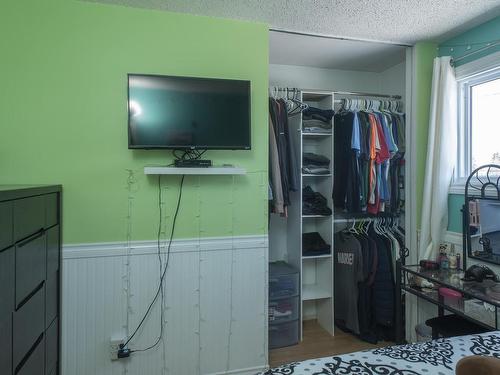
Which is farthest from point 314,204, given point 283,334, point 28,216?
point 28,216

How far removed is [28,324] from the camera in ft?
4.54

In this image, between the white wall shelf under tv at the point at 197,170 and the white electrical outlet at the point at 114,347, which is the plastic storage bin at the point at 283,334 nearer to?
the white electrical outlet at the point at 114,347

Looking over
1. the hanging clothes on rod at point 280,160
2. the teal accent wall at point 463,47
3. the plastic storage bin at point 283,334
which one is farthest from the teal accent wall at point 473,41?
the plastic storage bin at point 283,334

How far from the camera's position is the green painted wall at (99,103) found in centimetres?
179

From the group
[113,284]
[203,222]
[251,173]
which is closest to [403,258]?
[251,173]

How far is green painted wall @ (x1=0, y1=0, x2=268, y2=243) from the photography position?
5.88 ft

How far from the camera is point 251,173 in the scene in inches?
83.5

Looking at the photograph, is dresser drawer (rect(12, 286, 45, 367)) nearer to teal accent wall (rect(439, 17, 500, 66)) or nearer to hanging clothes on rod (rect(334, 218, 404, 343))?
hanging clothes on rod (rect(334, 218, 404, 343))

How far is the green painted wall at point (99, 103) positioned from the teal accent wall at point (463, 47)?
1.54 m

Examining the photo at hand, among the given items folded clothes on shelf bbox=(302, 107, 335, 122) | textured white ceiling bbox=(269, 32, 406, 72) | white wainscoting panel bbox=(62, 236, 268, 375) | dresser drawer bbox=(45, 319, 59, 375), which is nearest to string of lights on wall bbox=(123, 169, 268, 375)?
white wainscoting panel bbox=(62, 236, 268, 375)

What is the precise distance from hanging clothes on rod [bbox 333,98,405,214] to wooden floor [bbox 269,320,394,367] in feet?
3.48

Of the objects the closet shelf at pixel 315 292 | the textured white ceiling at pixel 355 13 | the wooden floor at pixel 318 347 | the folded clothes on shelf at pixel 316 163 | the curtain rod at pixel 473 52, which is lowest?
the wooden floor at pixel 318 347

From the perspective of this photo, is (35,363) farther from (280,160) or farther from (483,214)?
(483,214)

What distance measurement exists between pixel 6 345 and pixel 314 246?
212 centimetres
